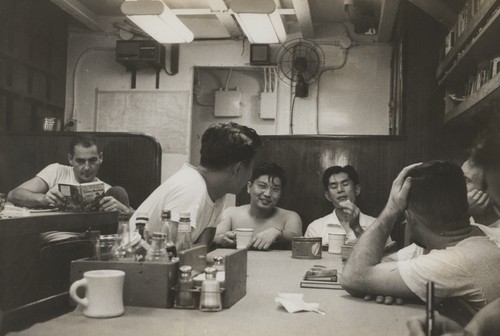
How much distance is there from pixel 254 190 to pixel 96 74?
9.64 feet

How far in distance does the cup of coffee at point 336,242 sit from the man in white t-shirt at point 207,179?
1.94 ft

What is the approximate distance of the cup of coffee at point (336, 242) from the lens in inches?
92.4

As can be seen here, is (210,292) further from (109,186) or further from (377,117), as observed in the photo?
(377,117)

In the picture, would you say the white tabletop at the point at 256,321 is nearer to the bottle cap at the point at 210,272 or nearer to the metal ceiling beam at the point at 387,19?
the bottle cap at the point at 210,272

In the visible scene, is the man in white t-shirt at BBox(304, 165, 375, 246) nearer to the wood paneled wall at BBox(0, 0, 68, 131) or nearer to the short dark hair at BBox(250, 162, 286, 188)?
the short dark hair at BBox(250, 162, 286, 188)

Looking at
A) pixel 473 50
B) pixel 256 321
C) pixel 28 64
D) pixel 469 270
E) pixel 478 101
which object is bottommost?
pixel 256 321

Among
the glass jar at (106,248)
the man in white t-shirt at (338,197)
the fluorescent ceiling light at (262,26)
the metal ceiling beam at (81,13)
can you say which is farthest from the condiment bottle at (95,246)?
the metal ceiling beam at (81,13)

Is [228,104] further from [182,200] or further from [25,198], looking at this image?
[182,200]

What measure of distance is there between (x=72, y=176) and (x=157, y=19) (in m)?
1.35

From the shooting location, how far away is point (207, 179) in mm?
1967

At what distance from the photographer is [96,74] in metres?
5.32

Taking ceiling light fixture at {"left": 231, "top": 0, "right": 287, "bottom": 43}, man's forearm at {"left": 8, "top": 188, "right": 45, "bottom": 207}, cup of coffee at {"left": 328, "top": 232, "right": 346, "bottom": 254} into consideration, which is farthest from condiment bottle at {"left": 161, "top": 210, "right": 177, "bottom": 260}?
ceiling light fixture at {"left": 231, "top": 0, "right": 287, "bottom": 43}

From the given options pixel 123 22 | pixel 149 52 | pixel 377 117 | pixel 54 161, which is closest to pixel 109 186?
pixel 54 161

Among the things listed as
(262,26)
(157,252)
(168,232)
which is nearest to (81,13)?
(262,26)
